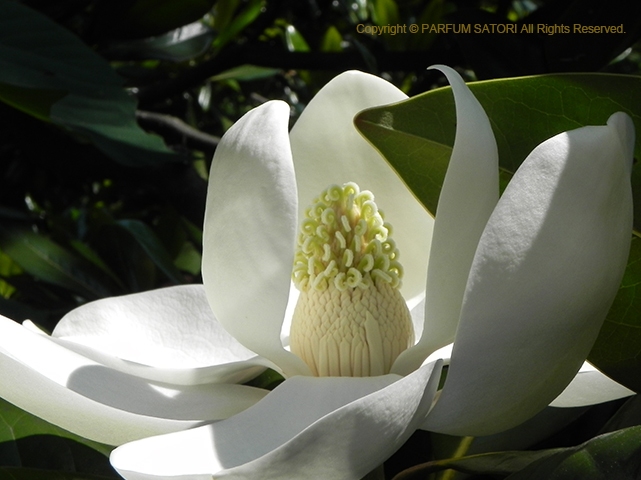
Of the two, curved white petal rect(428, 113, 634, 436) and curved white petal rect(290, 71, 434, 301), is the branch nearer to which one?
curved white petal rect(290, 71, 434, 301)

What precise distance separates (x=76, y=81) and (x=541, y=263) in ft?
3.09

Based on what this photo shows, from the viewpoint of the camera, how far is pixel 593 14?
1.17m

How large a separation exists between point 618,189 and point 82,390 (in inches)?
17.6

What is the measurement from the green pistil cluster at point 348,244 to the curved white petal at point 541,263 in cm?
24

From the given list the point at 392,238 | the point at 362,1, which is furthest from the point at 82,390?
the point at 362,1

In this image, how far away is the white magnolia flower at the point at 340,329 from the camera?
51 cm

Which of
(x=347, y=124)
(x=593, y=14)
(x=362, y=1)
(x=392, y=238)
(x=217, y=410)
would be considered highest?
(x=362, y=1)

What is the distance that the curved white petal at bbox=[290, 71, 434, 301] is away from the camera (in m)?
0.81

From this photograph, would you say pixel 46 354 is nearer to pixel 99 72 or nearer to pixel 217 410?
pixel 217 410

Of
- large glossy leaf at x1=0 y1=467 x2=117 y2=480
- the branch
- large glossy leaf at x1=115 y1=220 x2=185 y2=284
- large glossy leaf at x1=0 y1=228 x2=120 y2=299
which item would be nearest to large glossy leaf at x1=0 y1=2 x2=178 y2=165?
large glossy leaf at x1=115 y1=220 x2=185 y2=284

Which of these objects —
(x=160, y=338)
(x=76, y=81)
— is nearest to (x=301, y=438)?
(x=160, y=338)

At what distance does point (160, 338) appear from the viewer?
0.85 meters

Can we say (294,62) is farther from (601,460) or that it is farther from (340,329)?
(601,460)

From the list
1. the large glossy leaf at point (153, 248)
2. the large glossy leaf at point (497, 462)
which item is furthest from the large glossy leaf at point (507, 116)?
the large glossy leaf at point (153, 248)
